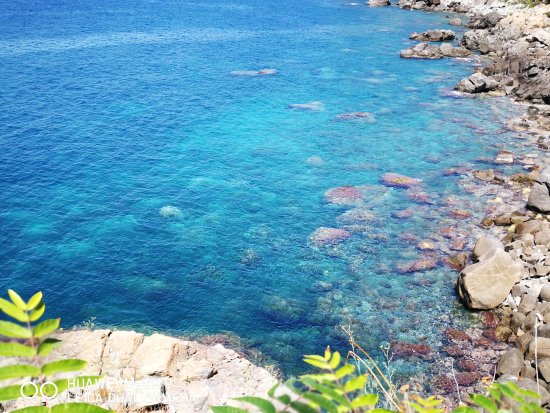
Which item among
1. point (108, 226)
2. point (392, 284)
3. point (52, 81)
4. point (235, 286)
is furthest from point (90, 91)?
point (392, 284)

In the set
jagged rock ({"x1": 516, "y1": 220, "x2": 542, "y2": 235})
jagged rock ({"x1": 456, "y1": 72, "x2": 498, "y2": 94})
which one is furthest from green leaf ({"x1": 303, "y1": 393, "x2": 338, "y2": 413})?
jagged rock ({"x1": 456, "y1": 72, "x2": 498, "y2": 94})

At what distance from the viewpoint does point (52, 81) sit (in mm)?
58594

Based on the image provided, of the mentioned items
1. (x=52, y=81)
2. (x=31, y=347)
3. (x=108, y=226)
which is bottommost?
(x=108, y=226)

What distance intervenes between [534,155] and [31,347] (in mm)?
44936

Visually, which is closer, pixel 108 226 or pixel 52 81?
pixel 108 226

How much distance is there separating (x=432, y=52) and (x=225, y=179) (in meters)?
50.5

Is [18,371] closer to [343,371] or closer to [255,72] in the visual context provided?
[343,371]

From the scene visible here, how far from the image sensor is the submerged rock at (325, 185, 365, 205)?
3544 cm

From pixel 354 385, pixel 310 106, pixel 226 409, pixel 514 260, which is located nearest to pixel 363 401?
pixel 354 385

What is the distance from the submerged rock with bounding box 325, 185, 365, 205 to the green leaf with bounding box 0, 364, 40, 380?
3284 cm

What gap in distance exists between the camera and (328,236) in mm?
31094

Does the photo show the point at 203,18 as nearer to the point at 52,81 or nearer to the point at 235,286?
the point at 52,81

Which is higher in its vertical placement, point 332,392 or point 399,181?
point 332,392

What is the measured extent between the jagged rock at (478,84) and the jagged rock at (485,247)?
3544 centimetres
